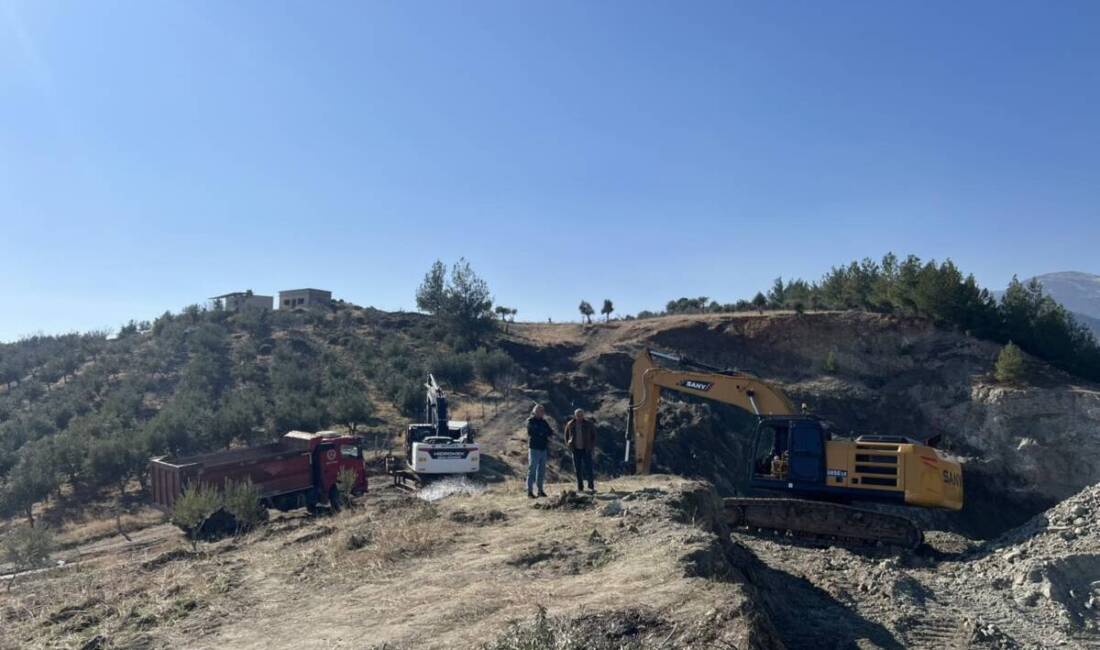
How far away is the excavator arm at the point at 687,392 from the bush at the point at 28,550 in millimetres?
12361

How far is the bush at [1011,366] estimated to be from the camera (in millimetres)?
33750

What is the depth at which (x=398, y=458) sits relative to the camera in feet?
82.8

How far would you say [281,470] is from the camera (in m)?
18.3

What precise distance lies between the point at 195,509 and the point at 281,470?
3458mm

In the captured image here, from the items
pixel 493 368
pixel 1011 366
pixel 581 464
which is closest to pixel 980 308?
pixel 1011 366

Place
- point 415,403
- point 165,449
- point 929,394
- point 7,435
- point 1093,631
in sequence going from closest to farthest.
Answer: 1. point 1093,631
2. point 165,449
3. point 7,435
4. point 415,403
5. point 929,394

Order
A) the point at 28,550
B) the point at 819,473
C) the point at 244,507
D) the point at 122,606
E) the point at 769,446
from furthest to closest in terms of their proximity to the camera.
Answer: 1. the point at 769,446
2. the point at 819,473
3. the point at 244,507
4. the point at 28,550
5. the point at 122,606

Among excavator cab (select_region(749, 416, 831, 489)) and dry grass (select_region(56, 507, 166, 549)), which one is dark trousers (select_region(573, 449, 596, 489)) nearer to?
excavator cab (select_region(749, 416, 831, 489))

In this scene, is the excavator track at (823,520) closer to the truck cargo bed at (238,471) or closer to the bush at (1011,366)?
the truck cargo bed at (238,471)

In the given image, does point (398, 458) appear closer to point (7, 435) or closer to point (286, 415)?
point (286, 415)

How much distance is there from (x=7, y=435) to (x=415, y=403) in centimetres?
1482

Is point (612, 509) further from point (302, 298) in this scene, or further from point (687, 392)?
point (302, 298)

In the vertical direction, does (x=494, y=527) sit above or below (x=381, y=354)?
below

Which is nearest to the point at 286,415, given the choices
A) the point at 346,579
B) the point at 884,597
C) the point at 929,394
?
the point at 346,579
